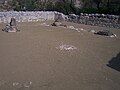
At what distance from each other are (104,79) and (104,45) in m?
7.12

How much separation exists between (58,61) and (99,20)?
46.3 ft

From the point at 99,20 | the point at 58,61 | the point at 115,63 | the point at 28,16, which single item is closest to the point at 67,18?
the point at 99,20

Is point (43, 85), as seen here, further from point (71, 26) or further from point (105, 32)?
point (71, 26)

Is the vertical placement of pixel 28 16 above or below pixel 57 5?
below

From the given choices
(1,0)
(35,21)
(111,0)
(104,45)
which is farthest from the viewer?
(1,0)

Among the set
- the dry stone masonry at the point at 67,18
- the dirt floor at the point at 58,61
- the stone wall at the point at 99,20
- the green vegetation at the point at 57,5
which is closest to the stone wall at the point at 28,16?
the dry stone masonry at the point at 67,18

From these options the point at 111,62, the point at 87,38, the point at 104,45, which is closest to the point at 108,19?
the point at 87,38

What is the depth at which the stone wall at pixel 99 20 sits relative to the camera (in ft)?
90.6

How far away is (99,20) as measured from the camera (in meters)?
28.6

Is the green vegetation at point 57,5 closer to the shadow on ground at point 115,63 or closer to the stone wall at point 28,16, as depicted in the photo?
the stone wall at point 28,16

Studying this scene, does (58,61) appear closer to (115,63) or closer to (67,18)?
(115,63)

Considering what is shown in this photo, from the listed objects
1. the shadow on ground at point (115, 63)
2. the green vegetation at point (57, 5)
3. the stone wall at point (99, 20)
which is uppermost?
the green vegetation at point (57, 5)

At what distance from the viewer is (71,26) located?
2795 cm

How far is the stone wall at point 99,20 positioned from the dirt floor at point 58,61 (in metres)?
4.66
